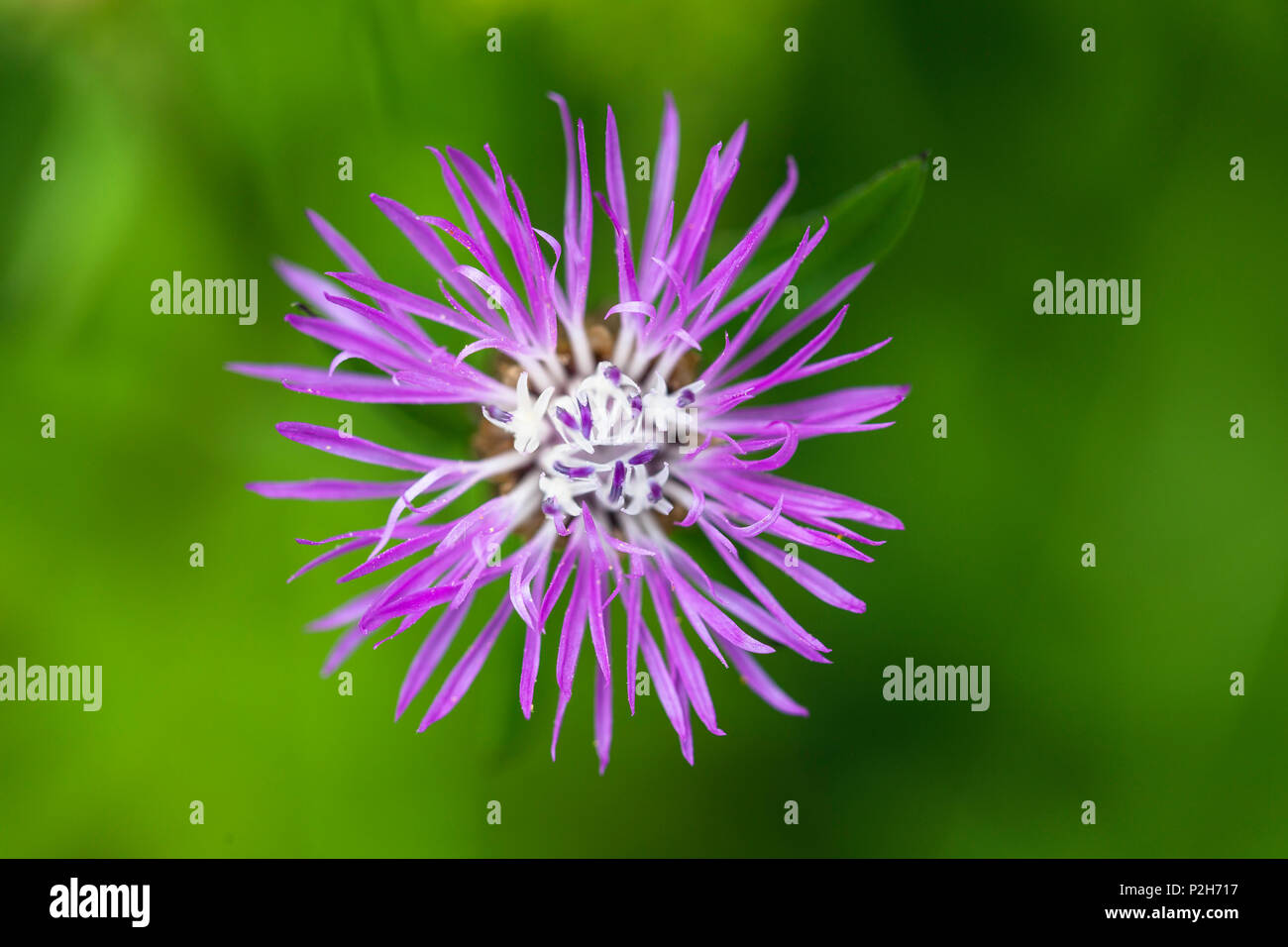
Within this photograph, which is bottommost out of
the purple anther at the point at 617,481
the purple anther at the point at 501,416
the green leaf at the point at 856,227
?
the purple anther at the point at 617,481

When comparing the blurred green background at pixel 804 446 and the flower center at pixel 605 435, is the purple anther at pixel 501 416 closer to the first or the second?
the flower center at pixel 605 435

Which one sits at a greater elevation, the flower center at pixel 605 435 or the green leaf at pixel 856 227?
the green leaf at pixel 856 227

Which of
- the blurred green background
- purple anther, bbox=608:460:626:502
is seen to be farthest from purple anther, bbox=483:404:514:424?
the blurred green background

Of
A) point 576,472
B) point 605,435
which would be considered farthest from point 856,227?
point 576,472

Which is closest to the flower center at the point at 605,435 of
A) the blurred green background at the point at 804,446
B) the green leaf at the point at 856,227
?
the green leaf at the point at 856,227

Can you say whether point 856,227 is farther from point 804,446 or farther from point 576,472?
point 804,446

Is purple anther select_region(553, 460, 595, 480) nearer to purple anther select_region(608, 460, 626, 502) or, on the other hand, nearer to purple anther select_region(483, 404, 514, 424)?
purple anther select_region(608, 460, 626, 502)

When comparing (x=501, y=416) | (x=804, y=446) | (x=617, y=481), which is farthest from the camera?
(x=804, y=446)
